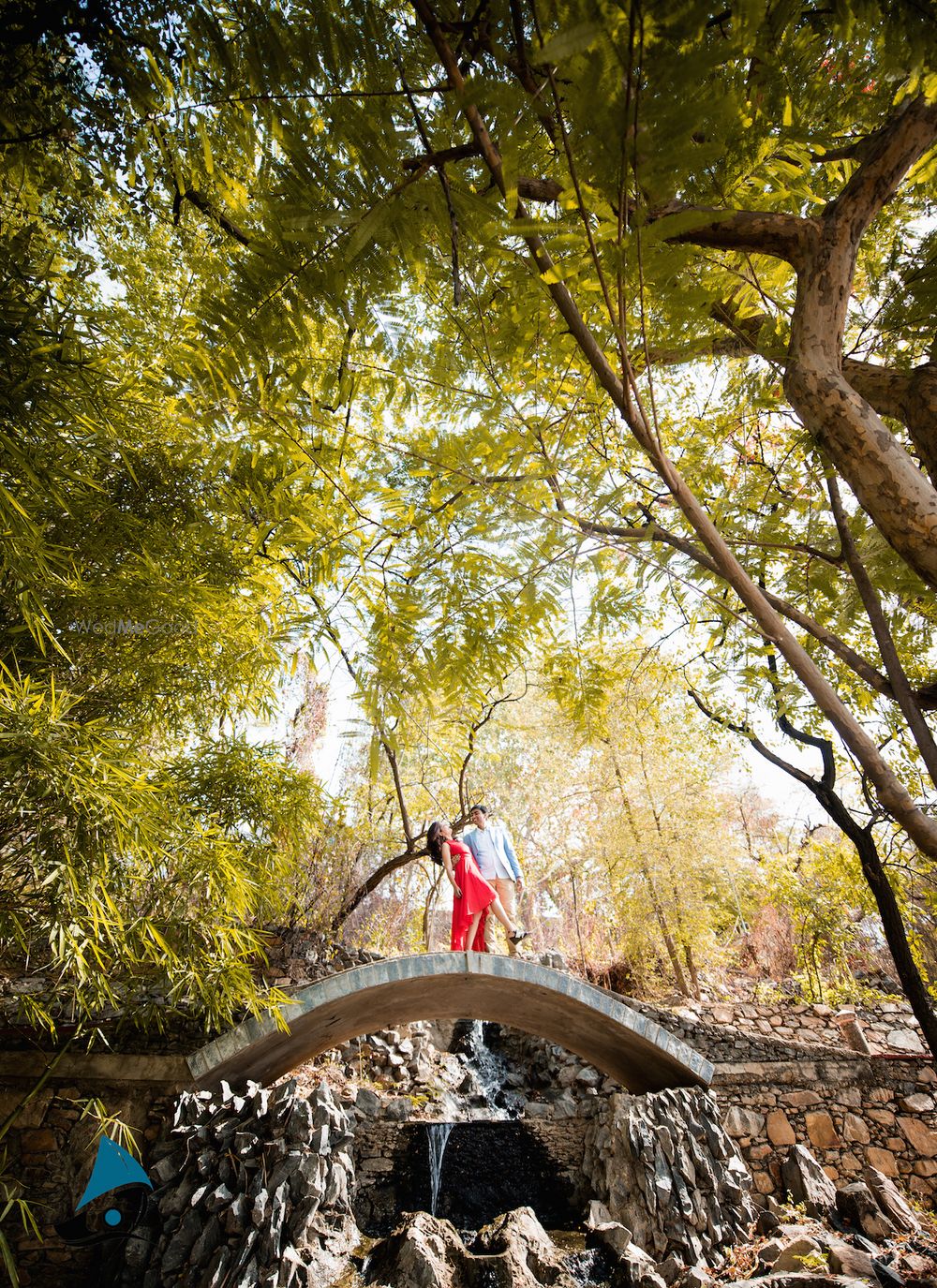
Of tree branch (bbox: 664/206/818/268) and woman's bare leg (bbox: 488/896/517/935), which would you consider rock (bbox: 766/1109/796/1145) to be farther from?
tree branch (bbox: 664/206/818/268)

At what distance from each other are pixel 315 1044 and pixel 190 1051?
5.18 ft

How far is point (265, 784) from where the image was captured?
3.40 m

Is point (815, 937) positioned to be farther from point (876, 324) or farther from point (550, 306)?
point (550, 306)

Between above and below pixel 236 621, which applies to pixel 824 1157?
below

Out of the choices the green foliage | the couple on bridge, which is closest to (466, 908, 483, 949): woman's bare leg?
the couple on bridge

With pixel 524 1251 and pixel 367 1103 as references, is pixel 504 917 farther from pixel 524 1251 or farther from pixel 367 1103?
pixel 367 1103

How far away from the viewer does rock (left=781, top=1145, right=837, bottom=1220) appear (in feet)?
15.5

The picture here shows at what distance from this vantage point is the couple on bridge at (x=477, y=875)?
497 cm

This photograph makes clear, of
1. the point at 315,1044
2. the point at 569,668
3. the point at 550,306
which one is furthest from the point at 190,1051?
the point at 550,306

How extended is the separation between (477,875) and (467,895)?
0.63ft

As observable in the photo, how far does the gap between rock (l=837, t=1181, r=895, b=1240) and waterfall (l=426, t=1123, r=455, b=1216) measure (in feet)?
11.6

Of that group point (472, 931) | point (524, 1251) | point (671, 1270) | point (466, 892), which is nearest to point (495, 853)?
point (466, 892)

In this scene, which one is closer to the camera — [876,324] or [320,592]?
[876,324]

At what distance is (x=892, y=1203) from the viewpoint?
4551 millimetres
